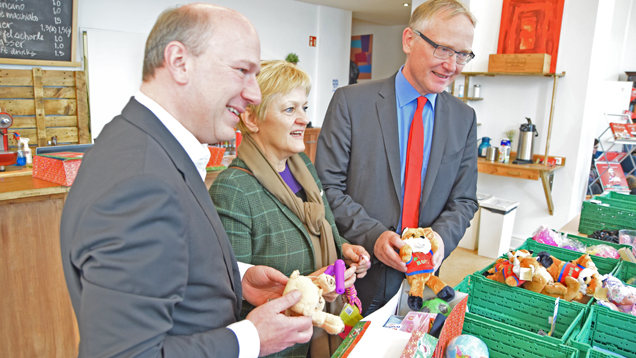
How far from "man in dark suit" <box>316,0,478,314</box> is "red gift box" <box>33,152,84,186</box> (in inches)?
59.2

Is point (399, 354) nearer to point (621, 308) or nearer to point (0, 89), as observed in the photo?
point (621, 308)

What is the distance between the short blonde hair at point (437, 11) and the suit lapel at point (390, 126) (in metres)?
0.26

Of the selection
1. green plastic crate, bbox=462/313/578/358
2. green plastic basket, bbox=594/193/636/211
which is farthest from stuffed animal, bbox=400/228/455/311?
green plastic basket, bbox=594/193/636/211

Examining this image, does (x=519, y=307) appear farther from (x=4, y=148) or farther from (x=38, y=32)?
(x=38, y=32)

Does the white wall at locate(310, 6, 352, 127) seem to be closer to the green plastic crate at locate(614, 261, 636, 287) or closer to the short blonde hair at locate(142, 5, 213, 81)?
the green plastic crate at locate(614, 261, 636, 287)

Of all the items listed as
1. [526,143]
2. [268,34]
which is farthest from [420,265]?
[268,34]

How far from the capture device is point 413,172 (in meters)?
1.61

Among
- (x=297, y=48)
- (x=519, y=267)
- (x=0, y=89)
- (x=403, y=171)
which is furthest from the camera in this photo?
(x=297, y=48)

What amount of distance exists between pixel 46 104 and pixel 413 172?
4.47 metres

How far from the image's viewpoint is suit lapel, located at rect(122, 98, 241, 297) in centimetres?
72

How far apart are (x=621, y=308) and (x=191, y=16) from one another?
162 centimetres

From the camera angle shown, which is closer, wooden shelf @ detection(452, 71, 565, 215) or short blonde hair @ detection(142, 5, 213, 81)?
short blonde hair @ detection(142, 5, 213, 81)

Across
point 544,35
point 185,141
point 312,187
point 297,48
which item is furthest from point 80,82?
point 544,35

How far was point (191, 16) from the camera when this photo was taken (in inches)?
28.9
